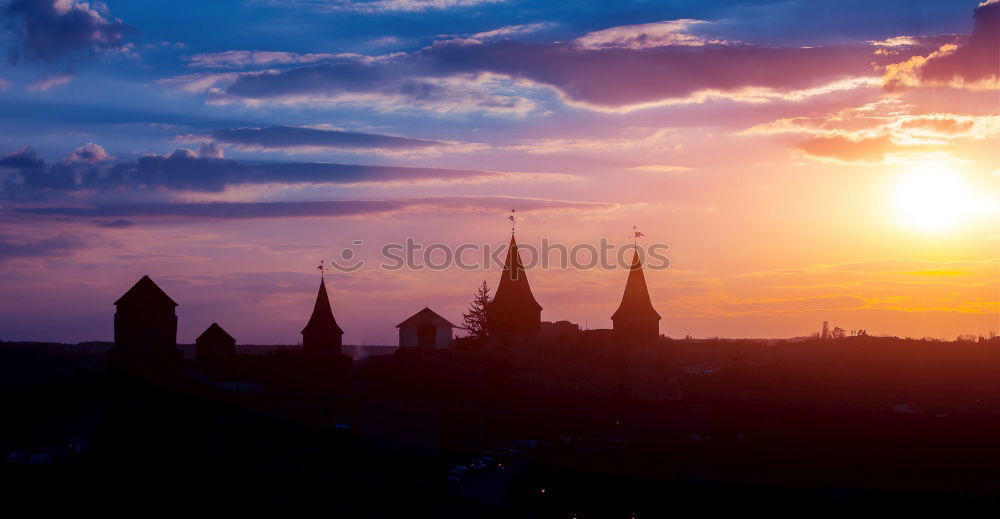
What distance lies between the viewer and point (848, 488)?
181 feet

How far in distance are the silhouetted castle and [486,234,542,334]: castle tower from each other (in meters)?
21.0

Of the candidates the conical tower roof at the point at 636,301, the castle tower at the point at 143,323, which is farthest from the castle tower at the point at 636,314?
the castle tower at the point at 143,323

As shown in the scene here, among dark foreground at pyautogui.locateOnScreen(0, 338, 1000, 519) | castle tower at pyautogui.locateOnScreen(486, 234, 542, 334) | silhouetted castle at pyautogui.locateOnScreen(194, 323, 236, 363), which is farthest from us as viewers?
castle tower at pyautogui.locateOnScreen(486, 234, 542, 334)

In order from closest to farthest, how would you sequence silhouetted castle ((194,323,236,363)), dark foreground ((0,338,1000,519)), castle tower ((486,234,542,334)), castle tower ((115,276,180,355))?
dark foreground ((0,338,1000,519)), castle tower ((115,276,180,355)), silhouetted castle ((194,323,236,363)), castle tower ((486,234,542,334))

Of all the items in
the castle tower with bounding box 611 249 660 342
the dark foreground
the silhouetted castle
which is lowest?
the dark foreground

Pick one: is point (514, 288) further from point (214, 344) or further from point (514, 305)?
point (214, 344)

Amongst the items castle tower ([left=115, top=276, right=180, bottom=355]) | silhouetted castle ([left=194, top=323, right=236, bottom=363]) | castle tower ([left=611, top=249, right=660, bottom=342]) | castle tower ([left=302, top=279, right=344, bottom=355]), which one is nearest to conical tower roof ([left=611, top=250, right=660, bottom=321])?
castle tower ([left=611, top=249, right=660, bottom=342])

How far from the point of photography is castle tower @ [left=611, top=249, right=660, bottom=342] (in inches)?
3787

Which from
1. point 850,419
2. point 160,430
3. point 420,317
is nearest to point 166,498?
point 160,430

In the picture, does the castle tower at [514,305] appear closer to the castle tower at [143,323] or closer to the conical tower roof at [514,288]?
the conical tower roof at [514,288]

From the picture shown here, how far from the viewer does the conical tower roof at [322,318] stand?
292ft

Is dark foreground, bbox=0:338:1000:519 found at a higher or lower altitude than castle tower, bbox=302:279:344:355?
lower

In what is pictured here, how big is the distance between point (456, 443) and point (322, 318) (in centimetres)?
2749

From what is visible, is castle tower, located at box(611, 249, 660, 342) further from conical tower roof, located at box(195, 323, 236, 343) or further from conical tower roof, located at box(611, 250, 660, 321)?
conical tower roof, located at box(195, 323, 236, 343)
